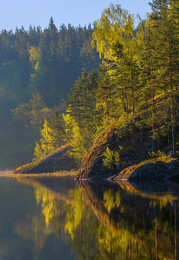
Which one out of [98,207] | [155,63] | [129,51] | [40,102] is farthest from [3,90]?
[98,207]

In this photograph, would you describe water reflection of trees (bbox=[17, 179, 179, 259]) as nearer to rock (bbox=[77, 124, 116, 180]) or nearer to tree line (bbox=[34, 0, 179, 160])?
tree line (bbox=[34, 0, 179, 160])

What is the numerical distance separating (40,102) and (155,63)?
5092 inches

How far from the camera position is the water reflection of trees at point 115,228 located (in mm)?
8742

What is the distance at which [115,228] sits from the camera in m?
11.5

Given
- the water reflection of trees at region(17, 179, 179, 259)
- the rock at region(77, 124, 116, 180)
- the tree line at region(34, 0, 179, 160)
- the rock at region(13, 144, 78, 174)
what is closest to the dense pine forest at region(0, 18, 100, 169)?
the rock at region(13, 144, 78, 174)

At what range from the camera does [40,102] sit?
162 meters

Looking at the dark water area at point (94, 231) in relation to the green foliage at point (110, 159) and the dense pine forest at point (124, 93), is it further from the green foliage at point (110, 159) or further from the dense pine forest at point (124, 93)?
the green foliage at point (110, 159)

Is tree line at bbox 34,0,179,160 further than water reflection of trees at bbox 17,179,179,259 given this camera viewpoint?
Yes

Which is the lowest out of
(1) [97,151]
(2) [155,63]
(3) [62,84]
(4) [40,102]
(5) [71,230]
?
(5) [71,230]

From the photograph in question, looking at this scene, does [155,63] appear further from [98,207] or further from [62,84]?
[62,84]

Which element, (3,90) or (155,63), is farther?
(3,90)

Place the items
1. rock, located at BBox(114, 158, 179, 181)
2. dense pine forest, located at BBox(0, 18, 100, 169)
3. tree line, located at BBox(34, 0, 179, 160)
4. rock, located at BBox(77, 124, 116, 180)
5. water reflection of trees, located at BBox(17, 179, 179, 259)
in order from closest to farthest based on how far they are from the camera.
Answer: water reflection of trees, located at BBox(17, 179, 179, 259), rock, located at BBox(114, 158, 179, 181), tree line, located at BBox(34, 0, 179, 160), rock, located at BBox(77, 124, 116, 180), dense pine forest, located at BBox(0, 18, 100, 169)

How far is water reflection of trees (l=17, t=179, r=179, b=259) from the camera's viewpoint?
28.7ft

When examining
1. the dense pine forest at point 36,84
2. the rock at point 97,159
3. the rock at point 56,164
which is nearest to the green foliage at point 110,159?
the rock at point 97,159
